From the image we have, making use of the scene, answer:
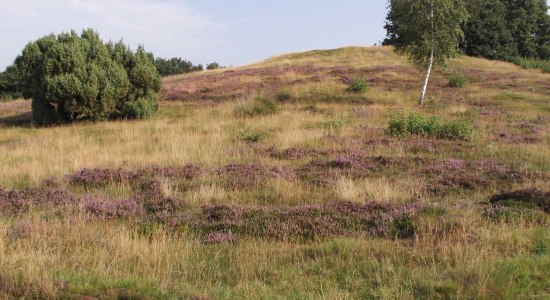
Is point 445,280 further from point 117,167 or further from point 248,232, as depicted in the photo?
point 117,167

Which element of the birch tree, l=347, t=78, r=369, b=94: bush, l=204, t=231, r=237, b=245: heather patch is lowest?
l=204, t=231, r=237, b=245: heather patch

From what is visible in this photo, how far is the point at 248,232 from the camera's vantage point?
676 cm

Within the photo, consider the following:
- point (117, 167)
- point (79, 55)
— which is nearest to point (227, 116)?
point (79, 55)

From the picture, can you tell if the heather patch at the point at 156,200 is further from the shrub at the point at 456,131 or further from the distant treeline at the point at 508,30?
the distant treeline at the point at 508,30

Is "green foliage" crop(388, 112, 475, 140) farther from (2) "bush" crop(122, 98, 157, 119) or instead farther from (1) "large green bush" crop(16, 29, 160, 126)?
(1) "large green bush" crop(16, 29, 160, 126)

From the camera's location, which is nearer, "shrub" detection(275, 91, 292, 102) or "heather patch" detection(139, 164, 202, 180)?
"heather patch" detection(139, 164, 202, 180)

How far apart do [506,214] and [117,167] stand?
8655 mm

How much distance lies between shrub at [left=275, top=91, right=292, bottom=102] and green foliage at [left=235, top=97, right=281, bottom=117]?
13.0 ft

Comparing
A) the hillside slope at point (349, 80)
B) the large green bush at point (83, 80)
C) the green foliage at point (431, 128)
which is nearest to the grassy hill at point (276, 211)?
the green foliage at point (431, 128)

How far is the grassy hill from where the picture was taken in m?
4.72

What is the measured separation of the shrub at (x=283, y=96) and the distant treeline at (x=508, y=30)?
35.8 meters

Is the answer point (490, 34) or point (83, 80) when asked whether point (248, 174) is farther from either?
point (490, 34)

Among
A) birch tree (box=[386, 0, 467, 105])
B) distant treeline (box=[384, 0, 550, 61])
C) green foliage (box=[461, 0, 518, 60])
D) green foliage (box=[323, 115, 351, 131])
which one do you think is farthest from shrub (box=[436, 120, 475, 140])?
green foliage (box=[461, 0, 518, 60])

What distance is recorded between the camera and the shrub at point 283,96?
2584 cm
